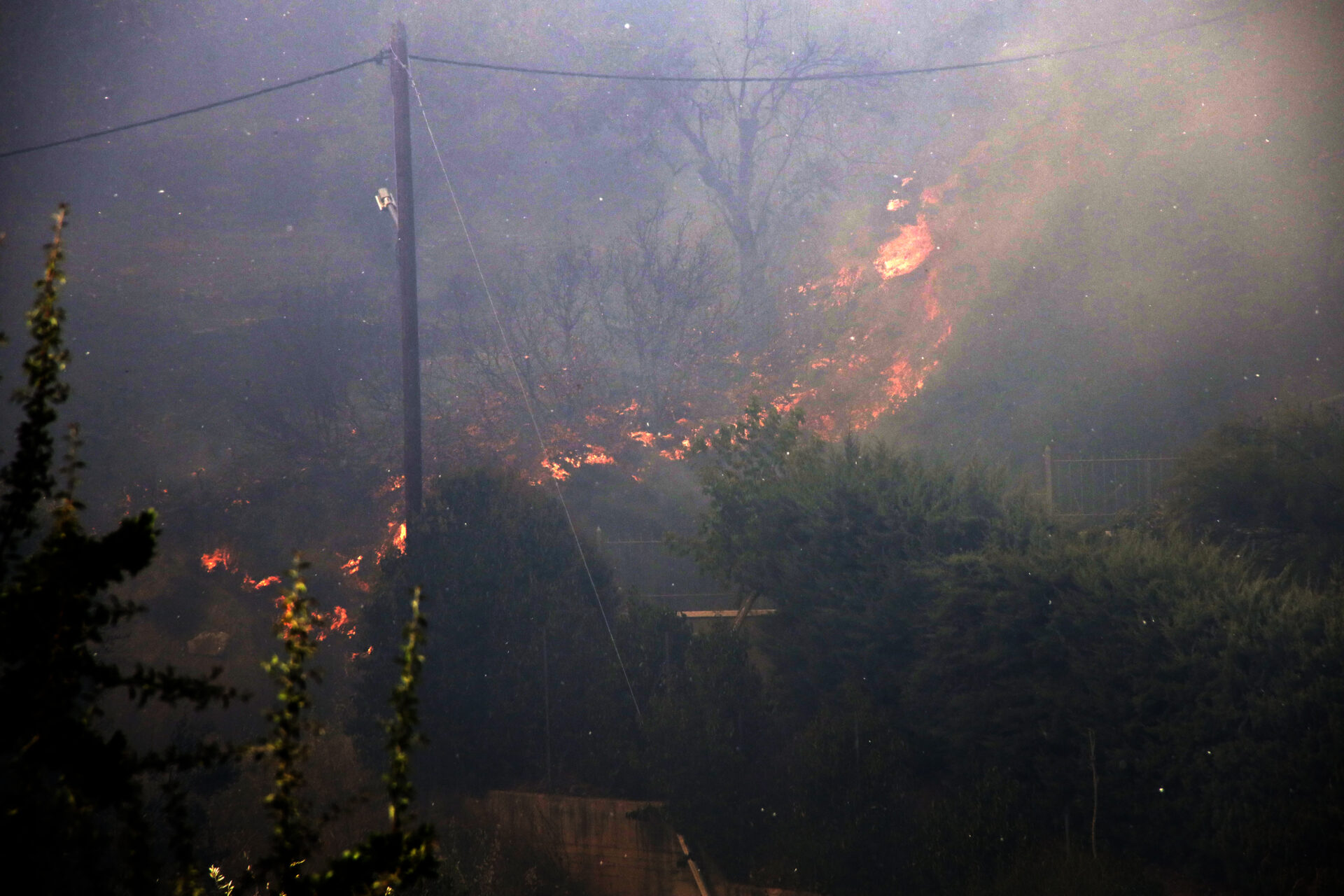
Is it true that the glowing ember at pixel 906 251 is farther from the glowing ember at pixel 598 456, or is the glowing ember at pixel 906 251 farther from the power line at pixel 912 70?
the glowing ember at pixel 598 456

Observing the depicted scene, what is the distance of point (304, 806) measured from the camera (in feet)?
5.71

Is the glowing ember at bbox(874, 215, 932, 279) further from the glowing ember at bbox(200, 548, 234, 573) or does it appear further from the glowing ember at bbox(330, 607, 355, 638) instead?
the glowing ember at bbox(200, 548, 234, 573)

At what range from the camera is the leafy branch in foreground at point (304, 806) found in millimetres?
1582

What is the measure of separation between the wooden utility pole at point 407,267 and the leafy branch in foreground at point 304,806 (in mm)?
11551

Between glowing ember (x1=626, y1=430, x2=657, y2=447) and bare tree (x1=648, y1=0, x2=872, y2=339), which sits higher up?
bare tree (x1=648, y1=0, x2=872, y2=339)

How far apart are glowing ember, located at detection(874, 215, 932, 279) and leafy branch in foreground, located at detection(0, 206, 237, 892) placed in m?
28.5

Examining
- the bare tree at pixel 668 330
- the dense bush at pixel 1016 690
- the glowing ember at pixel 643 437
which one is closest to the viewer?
the dense bush at pixel 1016 690

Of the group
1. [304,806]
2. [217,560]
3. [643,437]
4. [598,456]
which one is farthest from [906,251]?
[304,806]

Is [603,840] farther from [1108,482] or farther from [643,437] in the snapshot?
[643,437]

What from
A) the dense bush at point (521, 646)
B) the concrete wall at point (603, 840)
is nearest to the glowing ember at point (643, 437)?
the dense bush at point (521, 646)

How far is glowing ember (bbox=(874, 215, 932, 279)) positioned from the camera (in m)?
28.9

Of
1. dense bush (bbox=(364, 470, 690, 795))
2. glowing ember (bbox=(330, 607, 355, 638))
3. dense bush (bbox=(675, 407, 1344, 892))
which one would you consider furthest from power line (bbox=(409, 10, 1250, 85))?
dense bush (bbox=(675, 407, 1344, 892))

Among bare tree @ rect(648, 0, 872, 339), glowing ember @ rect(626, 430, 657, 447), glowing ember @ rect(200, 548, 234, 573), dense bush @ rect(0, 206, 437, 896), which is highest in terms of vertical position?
bare tree @ rect(648, 0, 872, 339)

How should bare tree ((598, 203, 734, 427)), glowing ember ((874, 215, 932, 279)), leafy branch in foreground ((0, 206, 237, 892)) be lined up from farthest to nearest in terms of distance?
1. glowing ember ((874, 215, 932, 279))
2. bare tree ((598, 203, 734, 427))
3. leafy branch in foreground ((0, 206, 237, 892))
